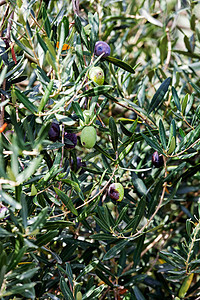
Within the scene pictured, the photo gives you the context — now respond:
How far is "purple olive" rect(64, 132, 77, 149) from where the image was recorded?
799 mm

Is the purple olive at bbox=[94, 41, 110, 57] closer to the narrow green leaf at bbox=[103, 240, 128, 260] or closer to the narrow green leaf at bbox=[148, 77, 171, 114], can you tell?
the narrow green leaf at bbox=[148, 77, 171, 114]

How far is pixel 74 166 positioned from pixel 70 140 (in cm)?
13

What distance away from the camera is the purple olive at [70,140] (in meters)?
0.80

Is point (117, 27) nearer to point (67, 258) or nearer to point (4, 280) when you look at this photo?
point (67, 258)

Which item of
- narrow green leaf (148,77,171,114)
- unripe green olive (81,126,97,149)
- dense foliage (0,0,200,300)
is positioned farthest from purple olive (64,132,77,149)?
narrow green leaf (148,77,171,114)

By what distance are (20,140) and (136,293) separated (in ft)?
1.86

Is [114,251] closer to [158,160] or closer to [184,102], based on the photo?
[158,160]

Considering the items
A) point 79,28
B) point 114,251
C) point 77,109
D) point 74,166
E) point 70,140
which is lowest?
point 114,251

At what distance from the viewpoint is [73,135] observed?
0.83m

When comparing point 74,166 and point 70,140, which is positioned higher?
point 70,140

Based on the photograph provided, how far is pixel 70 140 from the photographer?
2.70ft

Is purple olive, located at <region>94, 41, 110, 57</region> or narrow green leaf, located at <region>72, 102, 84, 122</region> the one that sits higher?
purple olive, located at <region>94, 41, 110, 57</region>

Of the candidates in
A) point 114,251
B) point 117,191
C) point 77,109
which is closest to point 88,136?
point 77,109

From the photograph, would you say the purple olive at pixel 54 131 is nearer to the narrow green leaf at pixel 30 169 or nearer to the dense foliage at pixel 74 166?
the dense foliage at pixel 74 166
